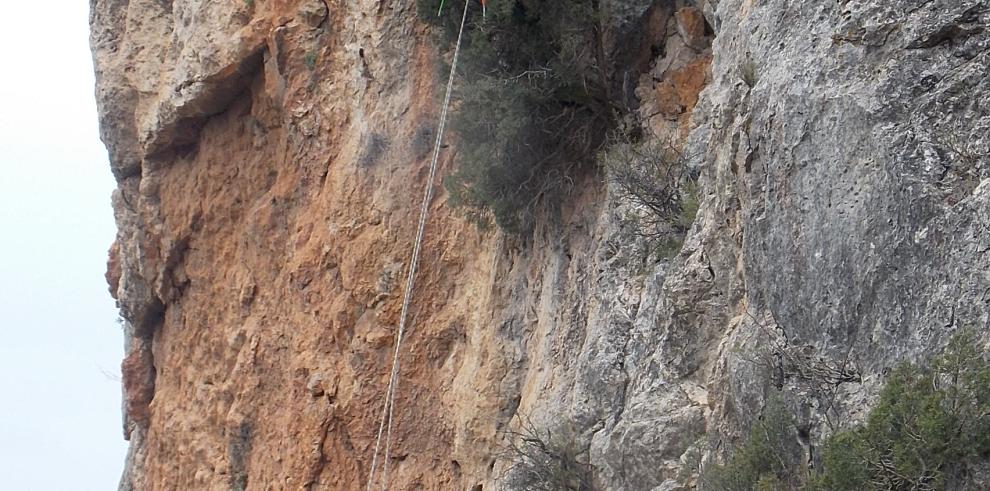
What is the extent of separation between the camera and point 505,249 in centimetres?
1034

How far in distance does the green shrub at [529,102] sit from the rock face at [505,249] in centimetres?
30

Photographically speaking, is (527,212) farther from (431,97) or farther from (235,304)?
(235,304)

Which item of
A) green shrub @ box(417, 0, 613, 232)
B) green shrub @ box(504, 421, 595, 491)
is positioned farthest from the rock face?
green shrub @ box(417, 0, 613, 232)

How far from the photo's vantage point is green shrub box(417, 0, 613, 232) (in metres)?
9.31

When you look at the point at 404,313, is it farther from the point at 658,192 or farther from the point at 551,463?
the point at 658,192

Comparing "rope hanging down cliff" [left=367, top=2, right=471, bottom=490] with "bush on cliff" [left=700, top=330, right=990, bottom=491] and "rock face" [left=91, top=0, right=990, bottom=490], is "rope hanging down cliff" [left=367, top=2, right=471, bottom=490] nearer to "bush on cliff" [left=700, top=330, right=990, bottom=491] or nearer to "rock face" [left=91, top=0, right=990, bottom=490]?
"rock face" [left=91, top=0, right=990, bottom=490]

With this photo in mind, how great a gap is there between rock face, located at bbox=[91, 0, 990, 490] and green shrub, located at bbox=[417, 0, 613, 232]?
0.30m

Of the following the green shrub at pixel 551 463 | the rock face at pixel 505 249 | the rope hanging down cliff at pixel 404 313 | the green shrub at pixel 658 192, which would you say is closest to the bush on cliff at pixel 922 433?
the rock face at pixel 505 249

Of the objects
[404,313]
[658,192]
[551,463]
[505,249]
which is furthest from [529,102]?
[551,463]

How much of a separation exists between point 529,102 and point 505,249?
5.13 feet

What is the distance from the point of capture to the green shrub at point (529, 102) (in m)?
9.31

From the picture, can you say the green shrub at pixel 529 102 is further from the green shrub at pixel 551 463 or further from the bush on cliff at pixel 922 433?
the bush on cliff at pixel 922 433

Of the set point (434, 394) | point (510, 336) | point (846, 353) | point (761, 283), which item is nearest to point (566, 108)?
point (510, 336)

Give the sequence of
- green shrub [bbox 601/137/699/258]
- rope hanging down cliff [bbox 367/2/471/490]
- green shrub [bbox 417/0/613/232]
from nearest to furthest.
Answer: green shrub [bbox 601/137/699/258] → green shrub [bbox 417/0/613/232] → rope hanging down cliff [bbox 367/2/471/490]
